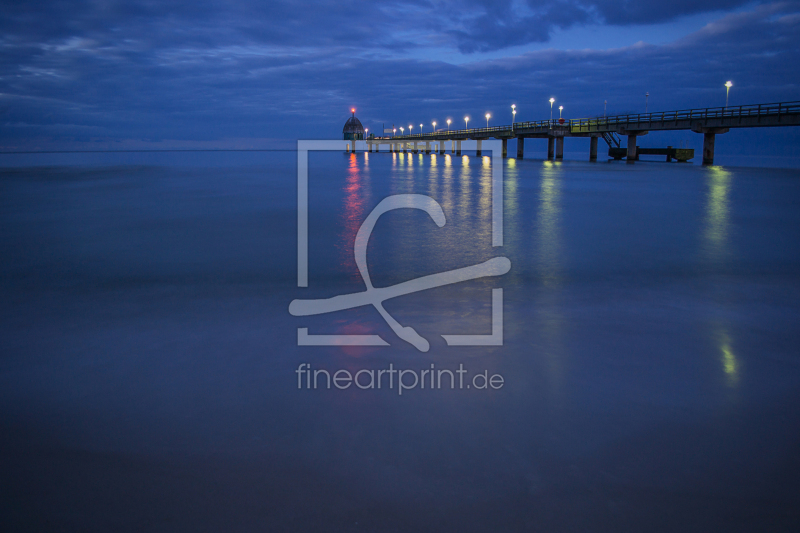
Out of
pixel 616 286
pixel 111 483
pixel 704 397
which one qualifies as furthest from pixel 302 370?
→ pixel 616 286

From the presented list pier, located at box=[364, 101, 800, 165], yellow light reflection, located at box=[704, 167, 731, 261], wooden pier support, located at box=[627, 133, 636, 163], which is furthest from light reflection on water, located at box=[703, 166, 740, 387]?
wooden pier support, located at box=[627, 133, 636, 163]

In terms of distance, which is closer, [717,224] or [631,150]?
[717,224]

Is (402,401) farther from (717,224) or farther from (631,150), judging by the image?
(631,150)

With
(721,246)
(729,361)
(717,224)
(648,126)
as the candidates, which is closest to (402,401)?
(729,361)

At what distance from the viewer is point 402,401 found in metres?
4.30

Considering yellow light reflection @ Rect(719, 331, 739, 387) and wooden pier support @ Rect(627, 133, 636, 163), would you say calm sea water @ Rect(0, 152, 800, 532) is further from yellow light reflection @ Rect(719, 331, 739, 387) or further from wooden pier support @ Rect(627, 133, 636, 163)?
wooden pier support @ Rect(627, 133, 636, 163)

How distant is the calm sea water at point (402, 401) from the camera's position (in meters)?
3.07

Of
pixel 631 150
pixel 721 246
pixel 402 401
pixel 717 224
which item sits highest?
pixel 631 150

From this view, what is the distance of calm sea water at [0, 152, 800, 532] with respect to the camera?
307cm

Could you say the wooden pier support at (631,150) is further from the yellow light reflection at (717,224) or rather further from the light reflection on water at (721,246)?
the yellow light reflection at (717,224)

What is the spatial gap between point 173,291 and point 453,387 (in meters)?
4.92

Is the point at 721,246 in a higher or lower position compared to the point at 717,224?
lower

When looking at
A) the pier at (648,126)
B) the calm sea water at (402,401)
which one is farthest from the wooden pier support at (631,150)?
the calm sea water at (402,401)

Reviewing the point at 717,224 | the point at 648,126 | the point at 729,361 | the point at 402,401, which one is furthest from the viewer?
the point at 648,126
